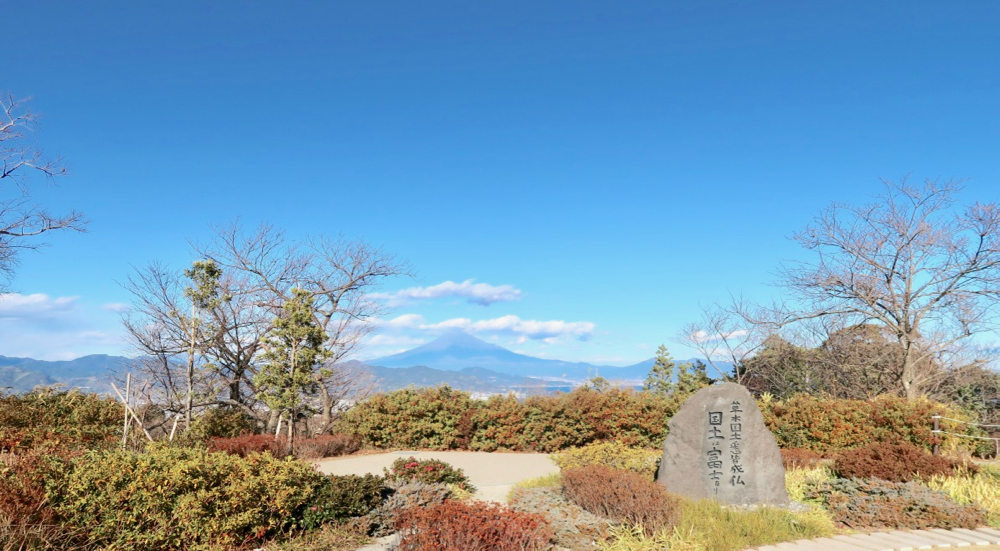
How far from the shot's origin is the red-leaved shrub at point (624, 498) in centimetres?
641

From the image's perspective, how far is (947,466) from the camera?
29.9 ft

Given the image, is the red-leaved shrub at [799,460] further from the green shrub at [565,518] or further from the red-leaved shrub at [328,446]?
the red-leaved shrub at [328,446]

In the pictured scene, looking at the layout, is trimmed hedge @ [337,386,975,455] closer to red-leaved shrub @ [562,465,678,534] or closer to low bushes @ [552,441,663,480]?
low bushes @ [552,441,663,480]

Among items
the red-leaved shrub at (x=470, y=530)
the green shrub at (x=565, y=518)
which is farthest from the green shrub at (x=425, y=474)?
the red-leaved shrub at (x=470, y=530)

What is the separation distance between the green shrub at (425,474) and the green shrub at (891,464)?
5.64 meters

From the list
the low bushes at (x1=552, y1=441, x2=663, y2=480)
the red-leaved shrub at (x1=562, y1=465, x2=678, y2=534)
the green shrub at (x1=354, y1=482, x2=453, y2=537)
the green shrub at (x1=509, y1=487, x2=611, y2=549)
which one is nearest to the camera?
the green shrub at (x1=509, y1=487, x2=611, y2=549)

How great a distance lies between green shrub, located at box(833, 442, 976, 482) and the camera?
8.69 meters

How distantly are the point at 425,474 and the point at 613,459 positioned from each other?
3.36m

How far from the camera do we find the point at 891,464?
28.7ft

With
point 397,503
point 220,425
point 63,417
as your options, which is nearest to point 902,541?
point 397,503

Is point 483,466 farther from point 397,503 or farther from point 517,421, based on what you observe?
point 397,503

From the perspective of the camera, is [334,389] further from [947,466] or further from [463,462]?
[947,466]

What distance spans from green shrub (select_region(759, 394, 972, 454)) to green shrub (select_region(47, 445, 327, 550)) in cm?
1128

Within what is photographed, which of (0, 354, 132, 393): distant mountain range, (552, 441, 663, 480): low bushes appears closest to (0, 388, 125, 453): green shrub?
(0, 354, 132, 393): distant mountain range
